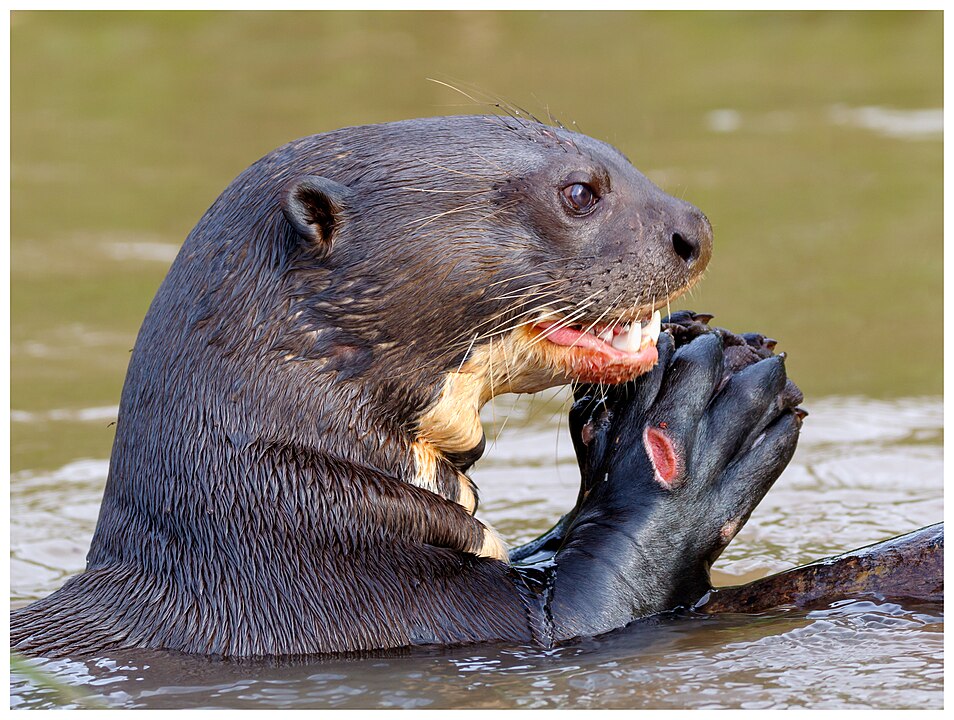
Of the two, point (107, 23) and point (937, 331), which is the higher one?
point (107, 23)

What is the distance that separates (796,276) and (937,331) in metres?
1.23

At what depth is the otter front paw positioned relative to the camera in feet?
15.3

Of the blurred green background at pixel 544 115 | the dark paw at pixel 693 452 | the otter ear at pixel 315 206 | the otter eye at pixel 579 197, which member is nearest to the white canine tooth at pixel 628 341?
the dark paw at pixel 693 452

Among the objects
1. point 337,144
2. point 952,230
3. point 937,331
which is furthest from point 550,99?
point 337,144

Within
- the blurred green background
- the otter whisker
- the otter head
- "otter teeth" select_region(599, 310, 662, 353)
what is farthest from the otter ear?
the blurred green background

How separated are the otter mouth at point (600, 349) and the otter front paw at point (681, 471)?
84mm

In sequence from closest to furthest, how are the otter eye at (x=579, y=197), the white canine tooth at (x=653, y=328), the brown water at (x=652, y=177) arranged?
the brown water at (x=652, y=177) → the otter eye at (x=579, y=197) → the white canine tooth at (x=653, y=328)

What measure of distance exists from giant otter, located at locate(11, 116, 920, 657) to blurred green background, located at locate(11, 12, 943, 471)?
214 centimetres

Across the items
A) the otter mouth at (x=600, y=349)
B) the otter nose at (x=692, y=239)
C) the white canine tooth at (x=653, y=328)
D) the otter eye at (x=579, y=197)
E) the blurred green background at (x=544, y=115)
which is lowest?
the otter mouth at (x=600, y=349)

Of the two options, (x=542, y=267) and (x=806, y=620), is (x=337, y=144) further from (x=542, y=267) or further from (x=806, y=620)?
(x=806, y=620)

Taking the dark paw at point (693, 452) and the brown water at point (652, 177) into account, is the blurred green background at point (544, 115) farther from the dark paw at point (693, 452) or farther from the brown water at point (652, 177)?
the dark paw at point (693, 452)

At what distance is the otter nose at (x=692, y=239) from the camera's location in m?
4.66

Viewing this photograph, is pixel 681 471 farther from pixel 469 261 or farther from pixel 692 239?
pixel 469 261

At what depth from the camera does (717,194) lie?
39.0 ft
